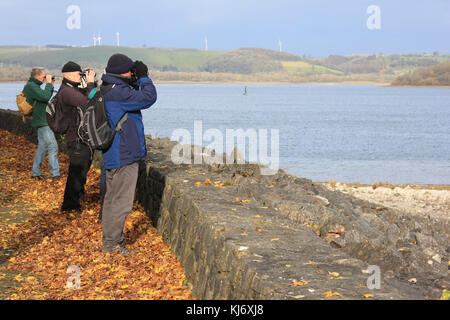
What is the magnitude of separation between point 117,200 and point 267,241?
234 centimetres

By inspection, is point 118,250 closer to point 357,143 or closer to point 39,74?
point 39,74

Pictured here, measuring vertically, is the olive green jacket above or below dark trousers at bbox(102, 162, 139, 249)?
above

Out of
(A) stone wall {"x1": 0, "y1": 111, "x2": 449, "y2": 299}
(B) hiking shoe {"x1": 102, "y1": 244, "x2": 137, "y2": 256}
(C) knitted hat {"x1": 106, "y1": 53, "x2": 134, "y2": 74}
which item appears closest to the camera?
(A) stone wall {"x1": 0, "y1": 111, "x2": 449, "y2": 299}

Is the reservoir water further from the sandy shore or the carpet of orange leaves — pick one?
the carpet of orange leaves

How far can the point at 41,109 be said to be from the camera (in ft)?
36.6

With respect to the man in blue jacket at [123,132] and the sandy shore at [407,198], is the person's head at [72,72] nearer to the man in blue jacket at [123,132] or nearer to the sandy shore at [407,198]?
the man in blue jacket at [123,132]

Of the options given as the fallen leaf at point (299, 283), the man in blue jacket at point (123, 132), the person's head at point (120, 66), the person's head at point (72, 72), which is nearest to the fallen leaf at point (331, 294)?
the fallen leaf at point (299, 283)

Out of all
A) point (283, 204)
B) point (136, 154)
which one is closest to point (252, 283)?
point (136, 154)

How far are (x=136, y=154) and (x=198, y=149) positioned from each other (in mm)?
5061

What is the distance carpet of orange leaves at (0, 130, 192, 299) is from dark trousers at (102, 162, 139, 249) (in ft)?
0.86

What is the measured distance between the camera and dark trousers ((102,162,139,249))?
22.9ft

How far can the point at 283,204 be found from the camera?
7816mm

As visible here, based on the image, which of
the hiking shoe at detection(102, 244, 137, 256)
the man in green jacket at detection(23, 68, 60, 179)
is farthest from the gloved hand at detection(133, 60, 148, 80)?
the man in green jacket at detection(23, 68, 60, 179)

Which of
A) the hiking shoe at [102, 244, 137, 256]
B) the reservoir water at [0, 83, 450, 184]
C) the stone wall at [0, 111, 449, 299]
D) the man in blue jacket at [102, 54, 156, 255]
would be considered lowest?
the reservoir water at [0, 83, 450, 184]
